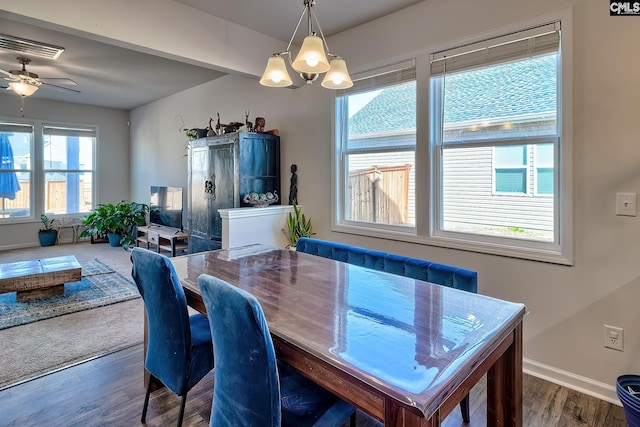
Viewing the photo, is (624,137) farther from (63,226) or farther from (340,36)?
(63,226)

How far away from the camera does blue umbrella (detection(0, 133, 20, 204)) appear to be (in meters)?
6.21

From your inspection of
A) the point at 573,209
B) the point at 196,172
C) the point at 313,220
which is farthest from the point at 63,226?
the point at 573,209

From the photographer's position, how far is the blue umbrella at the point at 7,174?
6.21 metres

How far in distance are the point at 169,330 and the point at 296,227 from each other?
220 cm

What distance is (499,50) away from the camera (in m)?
2.41

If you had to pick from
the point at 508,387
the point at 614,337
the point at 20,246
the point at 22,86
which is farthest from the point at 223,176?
the point at 20,246

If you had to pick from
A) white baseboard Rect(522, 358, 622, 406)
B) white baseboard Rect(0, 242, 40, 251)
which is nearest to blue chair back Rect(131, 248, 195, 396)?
white baseboard Rect(522, 358, 622, 406)

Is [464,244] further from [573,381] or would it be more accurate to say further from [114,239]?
[114,239]

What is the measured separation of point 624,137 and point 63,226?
834 centimetres

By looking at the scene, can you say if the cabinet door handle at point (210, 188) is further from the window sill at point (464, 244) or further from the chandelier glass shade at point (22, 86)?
the chandelier glass shade at point (22, 86)

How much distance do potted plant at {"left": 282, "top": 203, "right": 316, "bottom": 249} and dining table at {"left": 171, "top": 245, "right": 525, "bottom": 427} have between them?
1.75 metres

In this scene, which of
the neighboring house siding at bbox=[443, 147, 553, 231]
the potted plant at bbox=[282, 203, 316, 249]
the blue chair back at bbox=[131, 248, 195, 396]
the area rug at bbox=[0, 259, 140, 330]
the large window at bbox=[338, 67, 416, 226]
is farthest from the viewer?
the potted plant at bbox=[282, 203, 316, 249]

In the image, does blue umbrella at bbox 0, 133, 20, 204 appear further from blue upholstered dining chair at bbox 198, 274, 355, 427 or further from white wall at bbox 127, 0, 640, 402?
blue upholstered dining chair at bbox 198, 274, 355, 427

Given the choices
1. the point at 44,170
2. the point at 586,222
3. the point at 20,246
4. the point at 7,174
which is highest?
the point at 44,170
